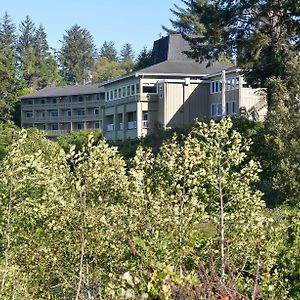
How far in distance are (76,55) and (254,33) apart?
113 meters

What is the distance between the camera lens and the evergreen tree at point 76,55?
480 feet

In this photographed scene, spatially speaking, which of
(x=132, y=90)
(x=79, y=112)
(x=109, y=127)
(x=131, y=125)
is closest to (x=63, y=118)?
(x=79, y=112)

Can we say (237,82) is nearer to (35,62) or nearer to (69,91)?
Answer: (69,91)

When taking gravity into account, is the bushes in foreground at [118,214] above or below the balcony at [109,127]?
below

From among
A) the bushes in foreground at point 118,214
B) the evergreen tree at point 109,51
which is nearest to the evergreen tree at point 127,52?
the evergreen tree at point 109,51

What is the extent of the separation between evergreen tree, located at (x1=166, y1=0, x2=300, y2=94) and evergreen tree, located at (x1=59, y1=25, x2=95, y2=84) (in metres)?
104

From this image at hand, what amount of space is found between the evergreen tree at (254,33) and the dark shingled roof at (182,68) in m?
17.7

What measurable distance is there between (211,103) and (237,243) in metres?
46.2

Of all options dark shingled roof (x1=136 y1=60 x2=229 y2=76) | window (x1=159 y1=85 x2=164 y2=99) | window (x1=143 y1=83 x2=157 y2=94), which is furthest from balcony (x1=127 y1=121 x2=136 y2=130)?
dark shingled roof (x1=136 y1=60 x2=229 y2=76)

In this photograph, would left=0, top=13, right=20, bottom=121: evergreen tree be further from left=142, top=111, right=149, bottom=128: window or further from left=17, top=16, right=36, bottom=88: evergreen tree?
left=142, top=111, right=149, bottom=128: window

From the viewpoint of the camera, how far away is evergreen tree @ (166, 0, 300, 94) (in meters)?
36.8

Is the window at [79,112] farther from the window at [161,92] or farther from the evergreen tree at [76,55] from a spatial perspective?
the evergreen tree at [76,55]

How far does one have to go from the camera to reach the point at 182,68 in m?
62.2

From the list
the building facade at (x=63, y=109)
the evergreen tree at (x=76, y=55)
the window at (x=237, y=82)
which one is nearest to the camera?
the window at (x=237, y=82)
